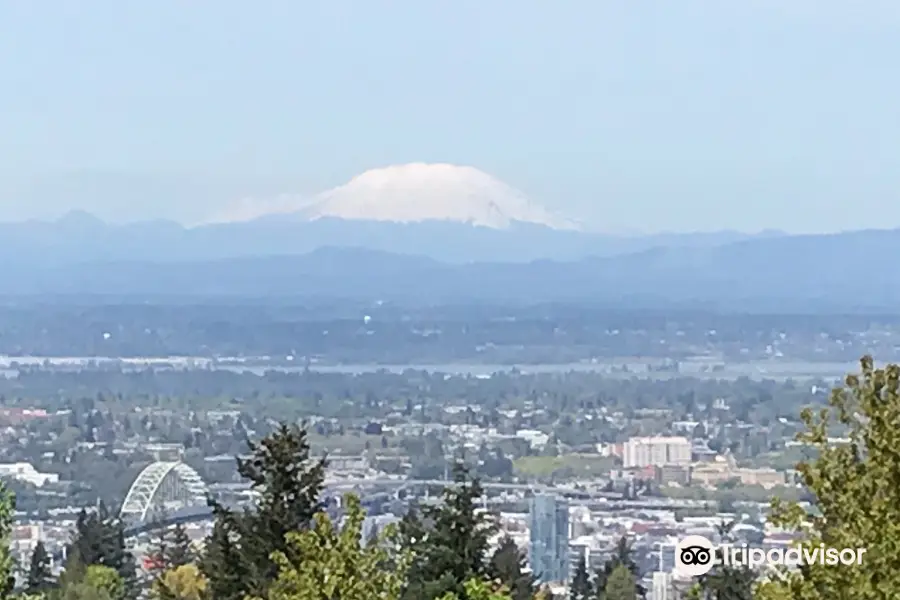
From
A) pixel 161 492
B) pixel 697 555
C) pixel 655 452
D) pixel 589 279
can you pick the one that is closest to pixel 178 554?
pixel 697 555

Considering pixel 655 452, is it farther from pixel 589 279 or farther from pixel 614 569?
pixel 589 279

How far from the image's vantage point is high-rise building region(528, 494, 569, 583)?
43.3 metres

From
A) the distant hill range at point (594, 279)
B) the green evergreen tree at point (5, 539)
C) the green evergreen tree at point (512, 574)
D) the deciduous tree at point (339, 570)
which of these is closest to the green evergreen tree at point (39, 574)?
the green evergreen tree at point (512, 574)

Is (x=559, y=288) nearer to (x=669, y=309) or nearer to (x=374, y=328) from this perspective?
(x=669, y=309)

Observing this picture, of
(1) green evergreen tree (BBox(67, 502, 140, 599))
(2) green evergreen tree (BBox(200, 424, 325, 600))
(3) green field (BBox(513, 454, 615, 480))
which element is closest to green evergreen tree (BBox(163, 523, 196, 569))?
(1) green evergreen tree (BBox(67, 502, 140, 599))

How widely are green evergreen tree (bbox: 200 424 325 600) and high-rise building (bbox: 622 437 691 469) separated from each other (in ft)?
204

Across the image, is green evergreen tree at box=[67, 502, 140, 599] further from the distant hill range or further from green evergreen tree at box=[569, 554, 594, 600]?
the distant hill range

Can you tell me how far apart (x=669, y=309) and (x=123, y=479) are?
85.9m

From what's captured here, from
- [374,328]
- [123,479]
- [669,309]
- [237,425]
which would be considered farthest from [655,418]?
[669,309]

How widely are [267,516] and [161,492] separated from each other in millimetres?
48110

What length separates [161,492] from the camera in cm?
6031

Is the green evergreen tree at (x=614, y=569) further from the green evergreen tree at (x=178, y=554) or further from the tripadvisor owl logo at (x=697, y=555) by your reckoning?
the tripadvisor owl logo at (x=697, y=555)

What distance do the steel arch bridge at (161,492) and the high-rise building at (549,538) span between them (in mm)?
10008

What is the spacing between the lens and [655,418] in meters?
92.9
